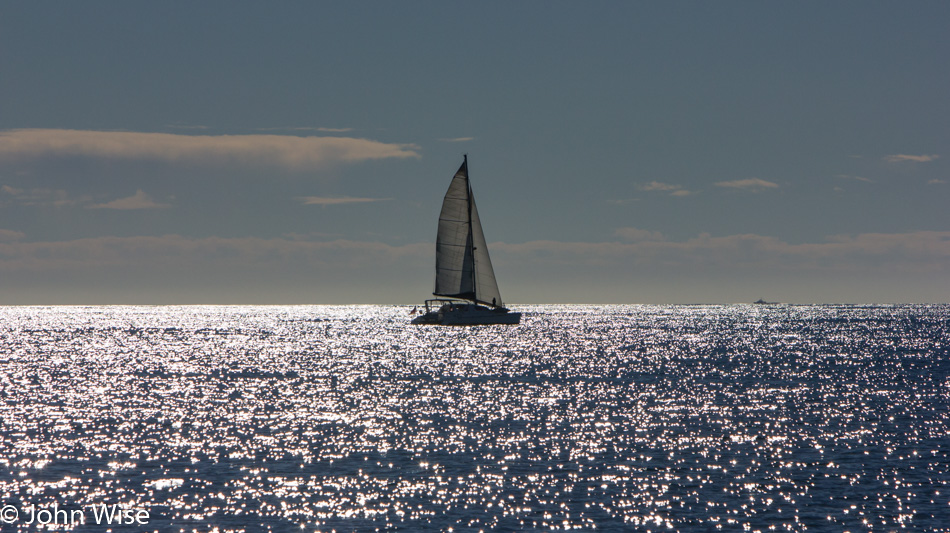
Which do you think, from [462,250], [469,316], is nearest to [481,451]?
[462,250]

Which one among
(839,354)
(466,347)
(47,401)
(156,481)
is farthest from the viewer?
(466,347)

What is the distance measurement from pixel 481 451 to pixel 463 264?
104 m

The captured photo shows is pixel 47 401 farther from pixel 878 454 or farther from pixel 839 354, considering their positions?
pixel 839 354

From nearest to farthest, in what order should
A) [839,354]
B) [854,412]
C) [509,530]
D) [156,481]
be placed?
[509,530], [156,481], [854,412], [839,354]

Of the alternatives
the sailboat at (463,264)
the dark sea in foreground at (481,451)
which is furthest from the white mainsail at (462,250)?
the dark sea in foreground at (481,451)

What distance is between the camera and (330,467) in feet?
118

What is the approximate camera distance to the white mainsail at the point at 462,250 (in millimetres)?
138125

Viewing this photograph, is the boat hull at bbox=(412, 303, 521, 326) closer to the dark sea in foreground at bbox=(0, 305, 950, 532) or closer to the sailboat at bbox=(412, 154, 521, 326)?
the sailboat at bbox=(412, 154, 521, 326)

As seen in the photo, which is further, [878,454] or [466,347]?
[466,347]

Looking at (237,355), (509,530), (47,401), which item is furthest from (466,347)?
(509,530)

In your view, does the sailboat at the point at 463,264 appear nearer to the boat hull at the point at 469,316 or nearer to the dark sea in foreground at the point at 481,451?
the boat hull at the point at 469,316

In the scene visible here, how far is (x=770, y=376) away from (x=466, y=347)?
56.5 meters

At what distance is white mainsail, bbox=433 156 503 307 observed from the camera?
13812 cm

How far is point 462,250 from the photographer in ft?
463
